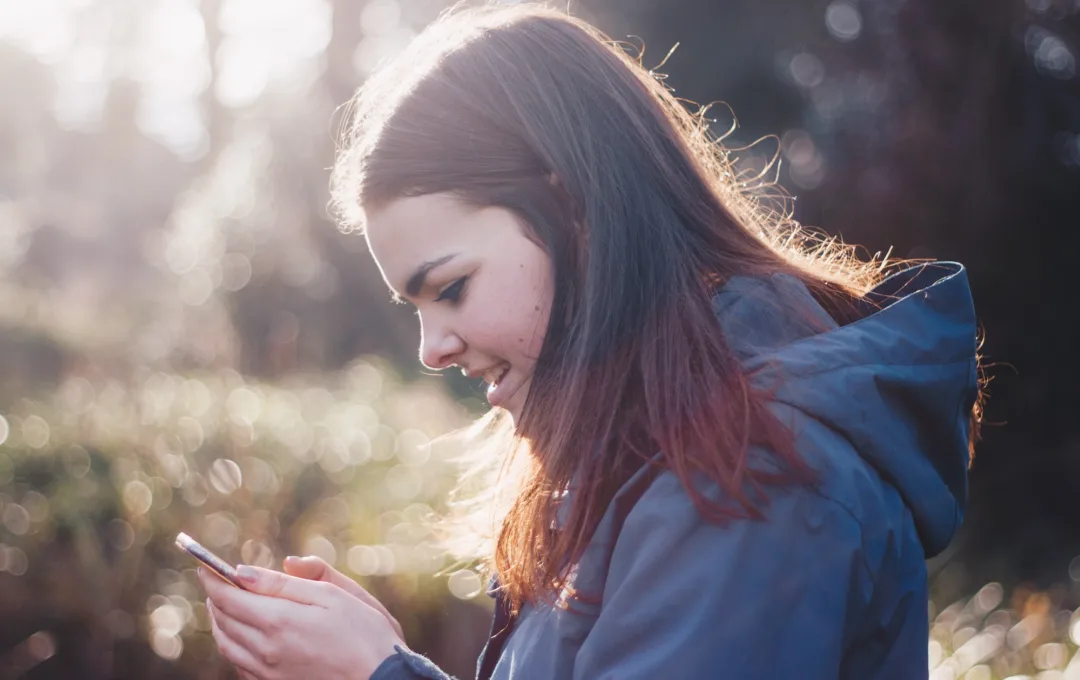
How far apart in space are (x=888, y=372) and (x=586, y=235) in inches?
23.7

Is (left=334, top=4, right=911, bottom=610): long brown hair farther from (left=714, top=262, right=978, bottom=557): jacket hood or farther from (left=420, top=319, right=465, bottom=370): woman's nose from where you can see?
(left=420, top=319, right=465, bottom=370): woman's nose

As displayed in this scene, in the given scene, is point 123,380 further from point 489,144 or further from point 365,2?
point 365,2

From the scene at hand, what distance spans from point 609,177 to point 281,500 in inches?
112

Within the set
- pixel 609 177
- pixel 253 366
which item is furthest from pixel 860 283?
pixel 253 366

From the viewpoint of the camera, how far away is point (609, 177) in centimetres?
170

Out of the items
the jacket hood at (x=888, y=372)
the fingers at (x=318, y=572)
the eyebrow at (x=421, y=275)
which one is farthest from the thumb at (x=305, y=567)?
the jacket hood at (x=888, y=372)

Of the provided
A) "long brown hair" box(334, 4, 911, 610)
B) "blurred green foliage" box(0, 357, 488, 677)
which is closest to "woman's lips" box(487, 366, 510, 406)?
"long brown hair" box(334, 4, 911, 610)

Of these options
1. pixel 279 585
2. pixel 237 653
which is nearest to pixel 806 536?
pixel 279 585

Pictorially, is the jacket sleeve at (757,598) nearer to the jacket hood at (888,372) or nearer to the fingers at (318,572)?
the jacket hood at (888,372)

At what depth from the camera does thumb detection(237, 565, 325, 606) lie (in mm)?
1714

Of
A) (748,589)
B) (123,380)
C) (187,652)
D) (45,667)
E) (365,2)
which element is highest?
(748,589)

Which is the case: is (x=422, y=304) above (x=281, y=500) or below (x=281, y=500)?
above

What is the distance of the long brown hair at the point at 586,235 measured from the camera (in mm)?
1456

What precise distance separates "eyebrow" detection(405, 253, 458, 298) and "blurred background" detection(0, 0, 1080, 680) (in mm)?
1526
